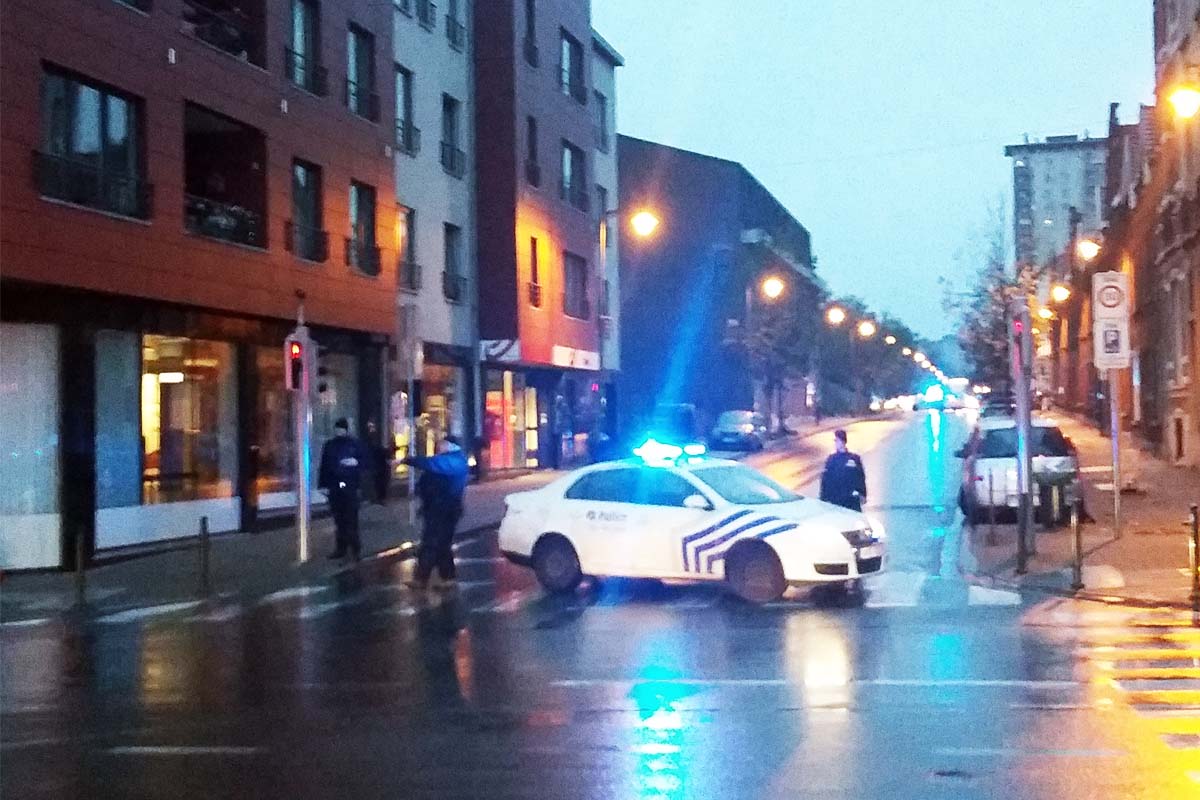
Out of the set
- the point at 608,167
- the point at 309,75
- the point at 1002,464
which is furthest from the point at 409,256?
the point at 608,167

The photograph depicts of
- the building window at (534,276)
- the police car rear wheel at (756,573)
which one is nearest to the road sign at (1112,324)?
the police car rear wheel at (756,573)

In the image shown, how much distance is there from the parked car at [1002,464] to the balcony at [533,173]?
59.4ft

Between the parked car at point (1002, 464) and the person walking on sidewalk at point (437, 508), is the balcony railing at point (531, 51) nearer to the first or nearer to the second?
the parked car at point (1002, 464)

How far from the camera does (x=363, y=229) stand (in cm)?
2944

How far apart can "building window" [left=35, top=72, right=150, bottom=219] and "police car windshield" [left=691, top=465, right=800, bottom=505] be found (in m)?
9.53

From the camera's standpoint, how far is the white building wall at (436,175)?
33.4 metres

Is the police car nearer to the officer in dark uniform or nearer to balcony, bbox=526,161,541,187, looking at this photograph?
the officer in dark uniform

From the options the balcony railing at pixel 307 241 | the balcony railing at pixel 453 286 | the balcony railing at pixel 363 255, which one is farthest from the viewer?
the balcony railing at pixel 453 286

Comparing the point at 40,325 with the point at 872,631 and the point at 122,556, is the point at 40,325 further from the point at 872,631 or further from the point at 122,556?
the point at 872,631

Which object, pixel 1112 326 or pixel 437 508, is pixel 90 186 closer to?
pixel 437 508

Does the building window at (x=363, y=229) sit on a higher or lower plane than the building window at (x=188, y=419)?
higher

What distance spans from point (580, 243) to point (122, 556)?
83.5 ft

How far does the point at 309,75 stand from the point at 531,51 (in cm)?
1356

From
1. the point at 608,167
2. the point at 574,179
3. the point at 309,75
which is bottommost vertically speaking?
the point at 309,75
